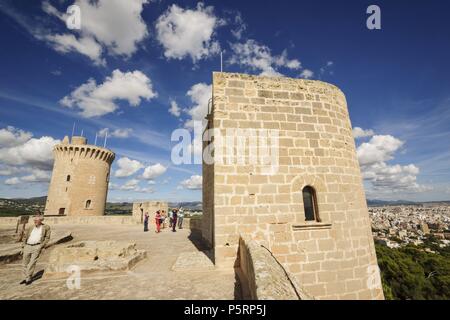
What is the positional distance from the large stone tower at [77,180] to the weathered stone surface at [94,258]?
23708mm

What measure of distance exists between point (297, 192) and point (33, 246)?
6334 mm

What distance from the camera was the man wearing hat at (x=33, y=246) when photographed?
473 centimetres

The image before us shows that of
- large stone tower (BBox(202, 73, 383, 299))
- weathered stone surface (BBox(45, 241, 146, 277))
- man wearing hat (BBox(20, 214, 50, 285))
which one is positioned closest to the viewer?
man wearing hat (BBox(20, 214, 50, 285))

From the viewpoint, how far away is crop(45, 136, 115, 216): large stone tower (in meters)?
26.6

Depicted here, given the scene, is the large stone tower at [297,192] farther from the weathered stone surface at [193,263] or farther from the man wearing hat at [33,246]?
the man wearing hat at [33,246]

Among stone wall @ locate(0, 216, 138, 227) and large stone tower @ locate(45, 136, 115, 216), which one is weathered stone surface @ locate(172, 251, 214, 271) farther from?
large stone tower @ locate(45, 136, 115, 216)

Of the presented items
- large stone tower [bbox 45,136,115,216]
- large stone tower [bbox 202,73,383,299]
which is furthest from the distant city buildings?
large stone tower [bbox 45,136,115,216]

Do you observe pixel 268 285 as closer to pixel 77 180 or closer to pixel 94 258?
pixel 94 258

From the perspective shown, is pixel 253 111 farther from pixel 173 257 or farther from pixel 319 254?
pixel 173 257

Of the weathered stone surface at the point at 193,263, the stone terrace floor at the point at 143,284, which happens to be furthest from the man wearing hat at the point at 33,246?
the weathered stone surface at the point at 193,263

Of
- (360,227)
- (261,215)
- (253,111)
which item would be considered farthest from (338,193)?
(253,111)

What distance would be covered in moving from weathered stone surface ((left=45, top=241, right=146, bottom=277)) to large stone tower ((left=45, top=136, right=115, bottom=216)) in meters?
23.7

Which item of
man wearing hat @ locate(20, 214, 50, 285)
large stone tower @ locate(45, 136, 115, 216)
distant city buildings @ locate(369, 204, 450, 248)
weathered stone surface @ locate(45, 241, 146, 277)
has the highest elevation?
large stone tower @ locate(45, 136, 115, 216)
